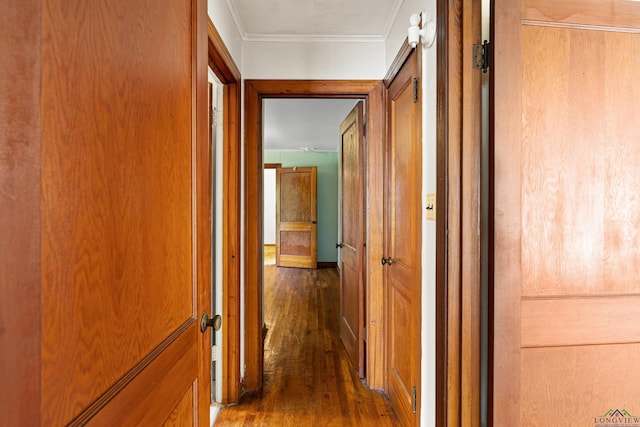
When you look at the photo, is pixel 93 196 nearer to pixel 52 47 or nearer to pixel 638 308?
pixel 52 47

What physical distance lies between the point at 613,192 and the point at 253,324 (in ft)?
6.49

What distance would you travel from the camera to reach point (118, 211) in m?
0.63

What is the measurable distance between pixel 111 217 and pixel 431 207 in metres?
1.18

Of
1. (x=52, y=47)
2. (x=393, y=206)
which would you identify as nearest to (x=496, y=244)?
(x=393, y=206)

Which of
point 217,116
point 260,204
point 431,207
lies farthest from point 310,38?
point 431,207

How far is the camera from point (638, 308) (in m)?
1.18

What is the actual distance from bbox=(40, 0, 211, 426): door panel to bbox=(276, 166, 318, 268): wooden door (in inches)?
213

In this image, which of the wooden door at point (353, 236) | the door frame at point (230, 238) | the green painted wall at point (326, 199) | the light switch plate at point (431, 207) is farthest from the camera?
the green painted wall at point (326, 199)

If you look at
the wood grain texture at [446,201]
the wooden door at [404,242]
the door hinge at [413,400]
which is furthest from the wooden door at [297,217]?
the wood grain texture at [446,201]

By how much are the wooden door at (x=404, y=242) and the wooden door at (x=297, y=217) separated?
4.19 metres

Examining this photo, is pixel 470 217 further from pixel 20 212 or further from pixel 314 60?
pixel 314 60

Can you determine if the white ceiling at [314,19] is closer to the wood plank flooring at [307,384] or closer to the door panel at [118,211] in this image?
the door panel at [118,211]

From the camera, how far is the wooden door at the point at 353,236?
2.44 metres

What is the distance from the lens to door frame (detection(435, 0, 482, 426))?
1.21 meters
